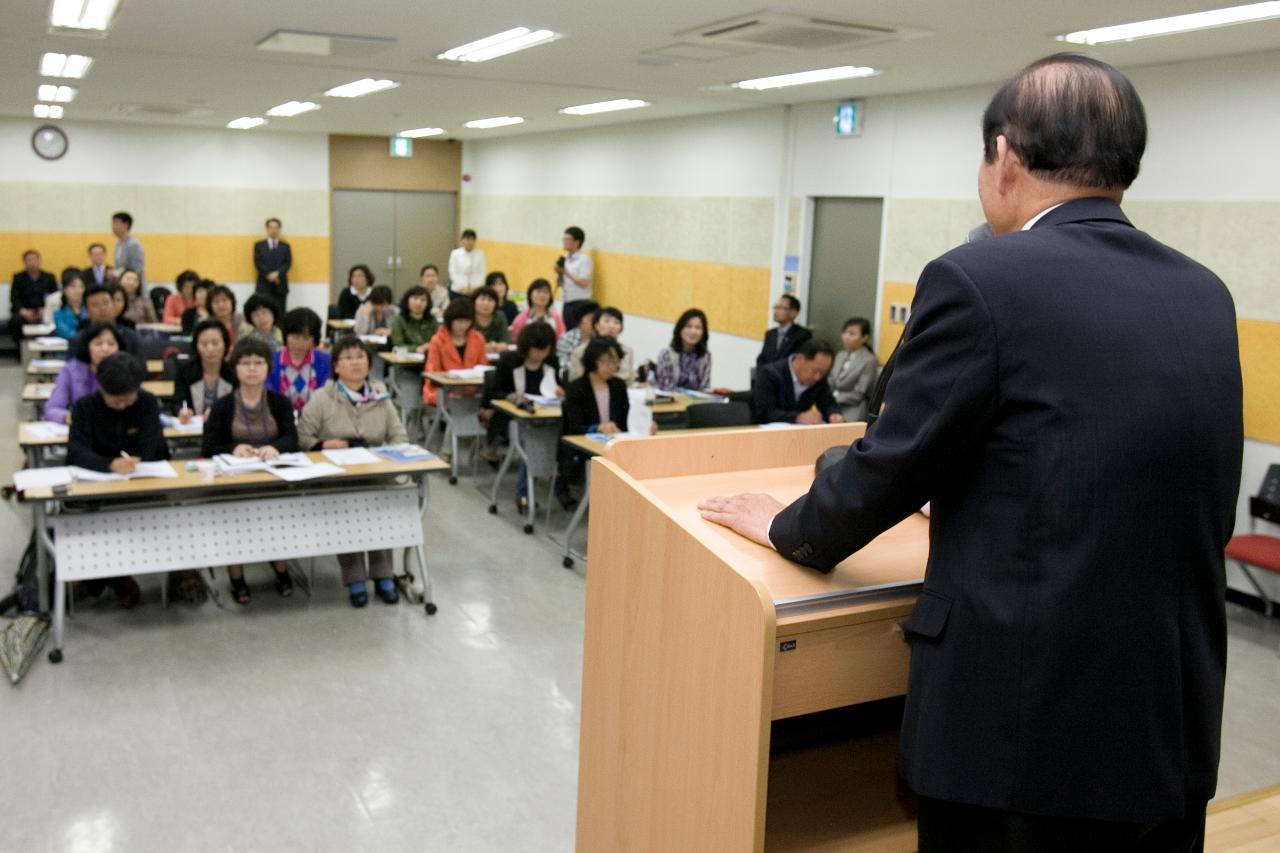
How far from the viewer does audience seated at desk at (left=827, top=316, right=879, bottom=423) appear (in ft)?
29.4

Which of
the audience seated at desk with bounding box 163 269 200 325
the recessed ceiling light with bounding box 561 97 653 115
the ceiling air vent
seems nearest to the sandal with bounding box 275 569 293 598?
the ceiling air vent

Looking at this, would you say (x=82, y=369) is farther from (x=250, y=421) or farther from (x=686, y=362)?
(x=686, y=362)

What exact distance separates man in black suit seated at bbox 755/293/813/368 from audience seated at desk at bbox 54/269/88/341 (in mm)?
6906

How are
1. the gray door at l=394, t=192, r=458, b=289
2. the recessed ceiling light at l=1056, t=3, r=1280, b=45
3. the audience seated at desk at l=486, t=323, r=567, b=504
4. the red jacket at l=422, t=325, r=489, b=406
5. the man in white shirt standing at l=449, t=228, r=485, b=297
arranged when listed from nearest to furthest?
the recessed ceiling light at l=1056, t=3, r=1280, b=45 → the audience seated at desk at l=486, t=323, r=567, b=504 → the red jacket at l=422, t=325, r=489, b=406 → the man in white shirt standing at l=449, t=228, r=485, b=297 → the gray door at l=394, t=192, r=458, b=289

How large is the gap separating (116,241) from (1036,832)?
1651cm

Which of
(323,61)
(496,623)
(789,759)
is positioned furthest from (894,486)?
(323,61)

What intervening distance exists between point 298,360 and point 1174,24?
18.7 feet

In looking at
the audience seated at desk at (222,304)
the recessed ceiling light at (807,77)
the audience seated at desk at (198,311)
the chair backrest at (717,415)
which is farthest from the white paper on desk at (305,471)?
the audience seated at desk at (198,311)

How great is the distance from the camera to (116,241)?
15.5m

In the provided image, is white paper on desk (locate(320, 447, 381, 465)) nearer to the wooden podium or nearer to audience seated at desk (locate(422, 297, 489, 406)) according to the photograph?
audience seated at desk (locate(422, 297, 489, 406))

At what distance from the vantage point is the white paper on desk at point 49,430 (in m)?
6.05

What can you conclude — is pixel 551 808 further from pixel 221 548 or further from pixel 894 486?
pixel 894 486

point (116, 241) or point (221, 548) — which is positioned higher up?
point (116, 241)

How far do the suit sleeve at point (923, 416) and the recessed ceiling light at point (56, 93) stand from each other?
11.2 m
